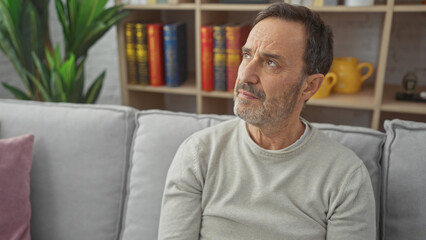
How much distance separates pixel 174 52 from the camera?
2.24m

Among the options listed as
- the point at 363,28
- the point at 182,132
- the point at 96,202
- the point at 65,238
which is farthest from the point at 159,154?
the point at 363,28

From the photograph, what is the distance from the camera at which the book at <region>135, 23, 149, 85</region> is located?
88.0 inches

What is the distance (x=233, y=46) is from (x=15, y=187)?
125 centimetres

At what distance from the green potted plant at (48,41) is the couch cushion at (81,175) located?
610mm

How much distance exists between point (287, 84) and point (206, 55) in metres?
1.15

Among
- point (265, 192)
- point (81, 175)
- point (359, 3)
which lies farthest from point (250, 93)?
point (359, 3)

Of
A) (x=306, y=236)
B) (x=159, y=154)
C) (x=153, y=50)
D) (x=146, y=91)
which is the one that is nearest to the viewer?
(x=306, y=236)

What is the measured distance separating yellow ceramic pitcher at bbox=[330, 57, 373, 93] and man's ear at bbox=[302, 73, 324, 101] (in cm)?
99

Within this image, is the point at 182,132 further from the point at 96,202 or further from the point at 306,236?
the point at 306,236

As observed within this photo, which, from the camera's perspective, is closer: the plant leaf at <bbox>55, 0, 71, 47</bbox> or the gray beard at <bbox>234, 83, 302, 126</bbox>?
the gray beard at <bbox>234, 83, 302, 126</bbox>

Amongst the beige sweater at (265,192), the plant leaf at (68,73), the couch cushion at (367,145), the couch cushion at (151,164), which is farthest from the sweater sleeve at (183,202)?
the plant leaf at (68,73)

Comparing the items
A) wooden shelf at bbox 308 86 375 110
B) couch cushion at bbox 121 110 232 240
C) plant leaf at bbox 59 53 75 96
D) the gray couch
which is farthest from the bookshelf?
couch cushion at bbox 121 110 232 240

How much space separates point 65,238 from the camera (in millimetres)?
1318

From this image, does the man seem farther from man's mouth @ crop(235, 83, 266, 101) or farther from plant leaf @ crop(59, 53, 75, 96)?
plant leaf @ crop(59, 53, 75, 96)
